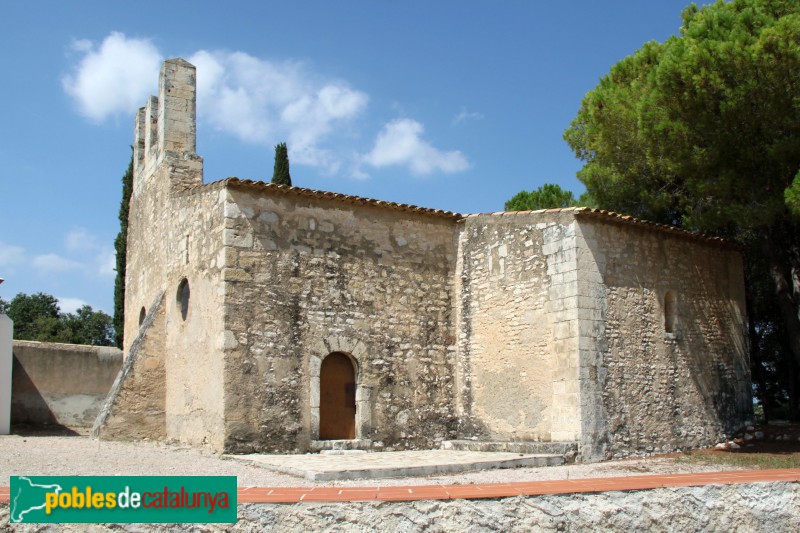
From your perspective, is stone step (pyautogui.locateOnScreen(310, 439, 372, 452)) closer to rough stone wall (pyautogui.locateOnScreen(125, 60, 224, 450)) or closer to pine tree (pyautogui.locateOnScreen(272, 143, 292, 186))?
rough stone wall (pyautogui.locateOnScreen(125, 60, 224, 450))

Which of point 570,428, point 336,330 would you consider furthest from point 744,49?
point 336,330

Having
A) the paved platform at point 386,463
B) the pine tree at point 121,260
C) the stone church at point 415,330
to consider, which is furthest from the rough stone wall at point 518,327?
the pine tree at point 121,260

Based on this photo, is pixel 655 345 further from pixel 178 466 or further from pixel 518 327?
pixel 178 466

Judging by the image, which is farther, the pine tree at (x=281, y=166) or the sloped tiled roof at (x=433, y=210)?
the pine tree at (x=281, y=166)

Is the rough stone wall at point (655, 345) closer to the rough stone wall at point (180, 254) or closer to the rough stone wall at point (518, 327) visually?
the rough stone wall at point (518, 327)

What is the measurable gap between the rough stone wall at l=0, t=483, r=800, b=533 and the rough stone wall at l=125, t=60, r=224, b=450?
8015 mm

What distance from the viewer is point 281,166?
23391mm

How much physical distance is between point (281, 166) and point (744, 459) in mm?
15265

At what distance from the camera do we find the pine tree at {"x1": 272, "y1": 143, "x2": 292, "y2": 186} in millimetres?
23250

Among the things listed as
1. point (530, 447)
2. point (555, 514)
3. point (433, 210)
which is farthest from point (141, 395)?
point (555, 514)

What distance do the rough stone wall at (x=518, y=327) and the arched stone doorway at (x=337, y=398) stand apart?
2.28m

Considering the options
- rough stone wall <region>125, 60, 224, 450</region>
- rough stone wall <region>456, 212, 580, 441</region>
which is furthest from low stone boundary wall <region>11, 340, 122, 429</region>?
rough stone wall <region>456, 212, 580, 441</region>

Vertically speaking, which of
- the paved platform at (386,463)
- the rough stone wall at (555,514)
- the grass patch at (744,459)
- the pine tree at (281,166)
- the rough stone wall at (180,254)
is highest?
the pine tree at (281,166)

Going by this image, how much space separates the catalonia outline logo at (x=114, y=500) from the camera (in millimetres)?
4758
